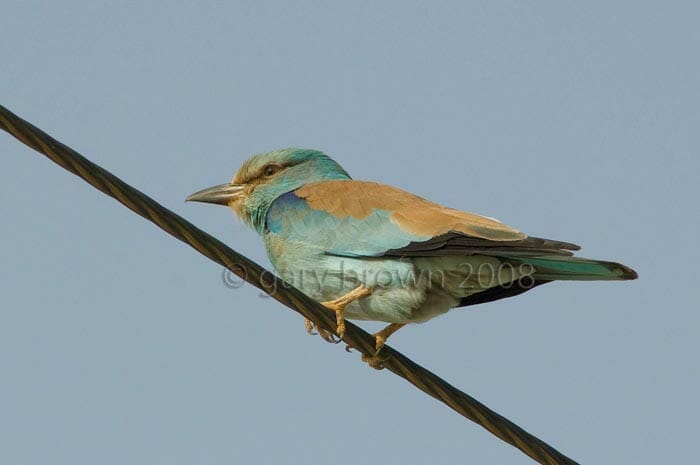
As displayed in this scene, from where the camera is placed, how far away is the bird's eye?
7852mm

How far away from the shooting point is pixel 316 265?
661cm

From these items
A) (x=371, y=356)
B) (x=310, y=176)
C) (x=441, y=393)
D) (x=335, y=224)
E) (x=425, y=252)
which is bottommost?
(x=441, y=393)

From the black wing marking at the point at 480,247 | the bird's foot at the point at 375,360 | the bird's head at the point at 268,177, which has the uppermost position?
the bird's head at the point at 268,177

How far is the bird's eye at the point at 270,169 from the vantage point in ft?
25.8

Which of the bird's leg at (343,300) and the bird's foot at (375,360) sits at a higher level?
the bird's leg at (343,300)

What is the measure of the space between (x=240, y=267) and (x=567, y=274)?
1.95 m

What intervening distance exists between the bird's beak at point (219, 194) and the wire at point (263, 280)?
2045 mm

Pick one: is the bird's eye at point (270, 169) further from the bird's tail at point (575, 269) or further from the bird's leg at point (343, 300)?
the bird's tail at point (575, 269)

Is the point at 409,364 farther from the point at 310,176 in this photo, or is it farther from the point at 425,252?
the point at 310,176

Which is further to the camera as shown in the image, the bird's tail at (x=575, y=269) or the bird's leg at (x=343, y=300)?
the bird's leg at (x=343, y=300)

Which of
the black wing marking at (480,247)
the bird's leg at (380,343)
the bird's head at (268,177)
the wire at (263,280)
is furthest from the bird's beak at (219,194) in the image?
the wire at (263,280)

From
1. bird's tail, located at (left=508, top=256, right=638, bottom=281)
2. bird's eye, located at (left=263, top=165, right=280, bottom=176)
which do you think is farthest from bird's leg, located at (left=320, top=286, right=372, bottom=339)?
bird's eye, located at (left=263, top=165, right=280, bottom=176)

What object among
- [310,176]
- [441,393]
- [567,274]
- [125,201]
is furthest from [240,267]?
[310,176]

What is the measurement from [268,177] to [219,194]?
340 mm
